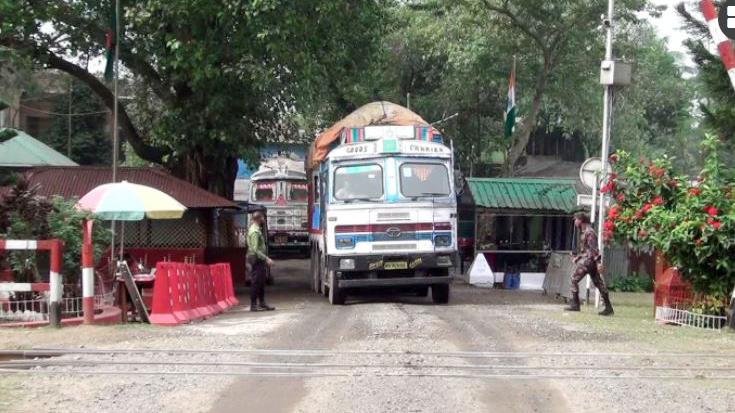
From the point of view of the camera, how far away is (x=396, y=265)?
16.8 metres

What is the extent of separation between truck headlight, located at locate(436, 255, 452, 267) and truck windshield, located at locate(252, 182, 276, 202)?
20.6m

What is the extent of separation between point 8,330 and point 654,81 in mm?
32562

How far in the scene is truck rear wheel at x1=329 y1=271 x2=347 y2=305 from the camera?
1725cm

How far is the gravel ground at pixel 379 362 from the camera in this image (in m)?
7.66

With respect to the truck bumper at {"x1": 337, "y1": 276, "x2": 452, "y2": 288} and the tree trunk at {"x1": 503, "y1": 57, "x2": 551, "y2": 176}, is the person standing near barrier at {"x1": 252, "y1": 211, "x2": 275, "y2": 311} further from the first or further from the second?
the tree trunk at {"x1": 503, "y1": 57, "x2": 551, "y2": 176}

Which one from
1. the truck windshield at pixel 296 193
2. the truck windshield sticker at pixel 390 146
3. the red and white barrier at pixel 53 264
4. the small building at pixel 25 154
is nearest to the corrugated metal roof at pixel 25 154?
the small building at pixel 25 154

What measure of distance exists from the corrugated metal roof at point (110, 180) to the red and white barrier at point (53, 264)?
348 inches

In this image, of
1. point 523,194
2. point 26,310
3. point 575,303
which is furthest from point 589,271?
point 523,194

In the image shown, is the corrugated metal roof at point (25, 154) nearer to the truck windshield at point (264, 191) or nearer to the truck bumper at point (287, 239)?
the truck windshield at point (264, 191)

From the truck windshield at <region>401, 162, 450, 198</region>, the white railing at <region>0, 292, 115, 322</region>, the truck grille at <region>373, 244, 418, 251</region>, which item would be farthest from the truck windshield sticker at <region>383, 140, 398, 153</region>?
the white railing at <region>0, 292, 115, 322</region>

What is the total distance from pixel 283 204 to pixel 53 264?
24390 mm

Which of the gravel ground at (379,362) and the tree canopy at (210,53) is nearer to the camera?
the gravel ground at (379,362)

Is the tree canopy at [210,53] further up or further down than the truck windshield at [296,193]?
further up

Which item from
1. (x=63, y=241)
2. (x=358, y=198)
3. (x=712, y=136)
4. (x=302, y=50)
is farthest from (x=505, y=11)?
(x=63, y=241)
